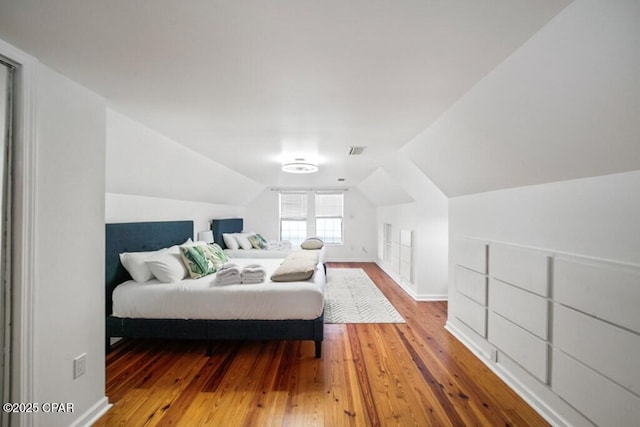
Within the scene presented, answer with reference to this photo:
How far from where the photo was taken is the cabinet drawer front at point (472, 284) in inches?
101

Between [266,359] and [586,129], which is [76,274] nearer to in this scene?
[266,359]

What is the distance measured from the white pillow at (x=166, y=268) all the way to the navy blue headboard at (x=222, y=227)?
93.4 inches

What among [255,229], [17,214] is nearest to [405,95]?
[17,214]

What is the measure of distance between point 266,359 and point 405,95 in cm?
264

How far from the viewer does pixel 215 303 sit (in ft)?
8.30

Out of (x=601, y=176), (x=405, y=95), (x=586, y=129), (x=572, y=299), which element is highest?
(x=405, y=95)

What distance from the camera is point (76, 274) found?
168cm

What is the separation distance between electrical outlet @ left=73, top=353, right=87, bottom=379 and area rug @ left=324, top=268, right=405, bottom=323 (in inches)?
94.0

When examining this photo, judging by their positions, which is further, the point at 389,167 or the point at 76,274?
the point at 389,167

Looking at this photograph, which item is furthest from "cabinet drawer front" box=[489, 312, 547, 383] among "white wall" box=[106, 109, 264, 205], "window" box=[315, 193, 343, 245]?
"window" box=[315, 193, 343, 245]

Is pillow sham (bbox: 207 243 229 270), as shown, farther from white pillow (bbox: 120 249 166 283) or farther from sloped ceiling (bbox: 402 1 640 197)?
sloped ceiling (bbox: 402 1 640 197)

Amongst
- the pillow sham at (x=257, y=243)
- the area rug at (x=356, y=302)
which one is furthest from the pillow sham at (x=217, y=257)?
the pillow sham at (x=257, y=243)

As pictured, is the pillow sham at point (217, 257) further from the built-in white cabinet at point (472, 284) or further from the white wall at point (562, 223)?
the white wall at point (562, 223)

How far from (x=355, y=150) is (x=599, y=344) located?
2.66m
